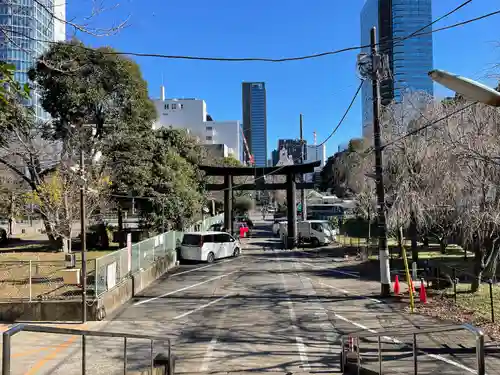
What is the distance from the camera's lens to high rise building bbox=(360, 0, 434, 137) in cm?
1245

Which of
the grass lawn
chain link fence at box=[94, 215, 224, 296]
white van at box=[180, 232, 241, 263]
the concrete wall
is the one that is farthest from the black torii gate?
the concrete wall

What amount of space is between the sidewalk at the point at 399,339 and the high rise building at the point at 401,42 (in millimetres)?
7024

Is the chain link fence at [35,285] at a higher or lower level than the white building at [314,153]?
lower

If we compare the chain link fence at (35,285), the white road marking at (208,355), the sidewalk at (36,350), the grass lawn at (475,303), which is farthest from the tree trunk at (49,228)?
the grass lawn at (475,303)

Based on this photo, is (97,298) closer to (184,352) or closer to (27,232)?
(184,352)

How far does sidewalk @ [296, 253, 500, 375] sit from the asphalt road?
0.06 m

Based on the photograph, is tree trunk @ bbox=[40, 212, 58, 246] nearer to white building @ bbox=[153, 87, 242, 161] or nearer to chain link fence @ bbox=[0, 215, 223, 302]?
chain link fence @ bbox=[0, 215, 223, 302]

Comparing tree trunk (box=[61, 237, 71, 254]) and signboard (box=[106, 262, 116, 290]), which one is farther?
tree trunk (box=[61, 237, 71, 254])

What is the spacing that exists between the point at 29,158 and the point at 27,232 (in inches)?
1159

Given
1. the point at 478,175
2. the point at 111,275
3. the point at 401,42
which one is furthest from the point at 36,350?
the point at 401,42

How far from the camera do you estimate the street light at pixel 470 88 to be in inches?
195

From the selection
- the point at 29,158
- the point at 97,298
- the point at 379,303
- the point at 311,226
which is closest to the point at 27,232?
the point at 29,158

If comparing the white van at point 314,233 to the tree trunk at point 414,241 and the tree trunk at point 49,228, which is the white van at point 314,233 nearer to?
the tree trunk at point 414,241

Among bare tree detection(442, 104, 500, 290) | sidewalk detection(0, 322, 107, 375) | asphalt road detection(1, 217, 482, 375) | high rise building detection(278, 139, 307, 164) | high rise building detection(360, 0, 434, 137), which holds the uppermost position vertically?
high rise building detection(278, 139, 307, 164)
